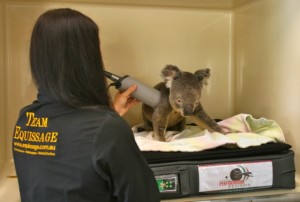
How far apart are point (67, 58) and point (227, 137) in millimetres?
512

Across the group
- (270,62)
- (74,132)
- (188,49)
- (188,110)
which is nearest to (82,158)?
(74,132)

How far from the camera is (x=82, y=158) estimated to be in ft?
2.04

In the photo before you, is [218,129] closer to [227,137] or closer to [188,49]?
[227,137]

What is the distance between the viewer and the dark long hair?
66cm

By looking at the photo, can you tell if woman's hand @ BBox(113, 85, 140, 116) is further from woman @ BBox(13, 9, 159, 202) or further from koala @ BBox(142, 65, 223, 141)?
woman @ BBox(13, 9, 159, 202)

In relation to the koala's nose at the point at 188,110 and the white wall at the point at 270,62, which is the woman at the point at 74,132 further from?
the white wall at the point at 270,62

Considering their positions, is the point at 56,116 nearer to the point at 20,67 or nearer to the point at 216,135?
the point at 216,135

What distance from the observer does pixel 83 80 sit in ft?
2.20

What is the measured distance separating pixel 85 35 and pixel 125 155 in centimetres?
24

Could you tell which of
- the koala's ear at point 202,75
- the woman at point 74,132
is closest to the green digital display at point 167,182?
the woman at point 74,132

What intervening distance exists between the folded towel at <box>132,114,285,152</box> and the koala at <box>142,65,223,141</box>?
0.04 metres

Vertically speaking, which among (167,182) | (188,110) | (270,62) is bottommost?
(167,182)

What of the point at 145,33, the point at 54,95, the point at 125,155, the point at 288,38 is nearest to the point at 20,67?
the point at 145,33

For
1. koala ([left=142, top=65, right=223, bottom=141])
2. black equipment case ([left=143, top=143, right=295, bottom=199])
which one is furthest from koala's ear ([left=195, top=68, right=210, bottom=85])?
black equipment case ([left=143, top=143, right=295, bottom=199])
